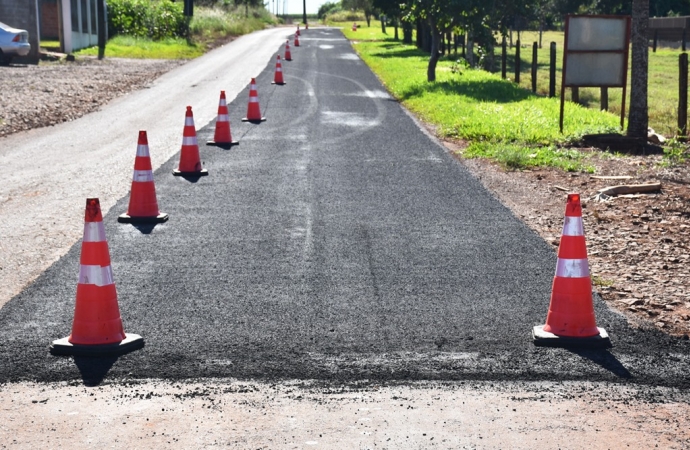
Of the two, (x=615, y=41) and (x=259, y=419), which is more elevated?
(x=615, y=41)

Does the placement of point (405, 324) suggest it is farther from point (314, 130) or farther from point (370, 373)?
point (314, 130)

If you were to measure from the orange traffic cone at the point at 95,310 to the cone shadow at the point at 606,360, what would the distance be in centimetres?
251

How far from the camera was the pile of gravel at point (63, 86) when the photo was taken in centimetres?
1914

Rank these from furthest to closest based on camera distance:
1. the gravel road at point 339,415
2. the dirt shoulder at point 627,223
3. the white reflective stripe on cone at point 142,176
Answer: the white reflective stripe on cone at point 142,176 < the dirt shoulder at point 627,223 < the gravel road at point 339,415

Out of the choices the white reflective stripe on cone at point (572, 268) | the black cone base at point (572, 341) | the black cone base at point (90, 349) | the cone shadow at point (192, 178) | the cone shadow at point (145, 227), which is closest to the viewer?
the black cone base at point (90, 349)

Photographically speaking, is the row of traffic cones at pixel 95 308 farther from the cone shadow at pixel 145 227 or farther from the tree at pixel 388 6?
the tree at pixel 388 6

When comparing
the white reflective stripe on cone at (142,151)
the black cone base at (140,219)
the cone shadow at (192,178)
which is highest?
the white reflective stripe on cone at (142,151)

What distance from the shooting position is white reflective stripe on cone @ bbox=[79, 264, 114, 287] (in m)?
5.68

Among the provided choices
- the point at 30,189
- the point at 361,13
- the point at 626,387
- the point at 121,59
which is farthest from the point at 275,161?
the point at 361,13

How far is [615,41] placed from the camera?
16047 millimetres

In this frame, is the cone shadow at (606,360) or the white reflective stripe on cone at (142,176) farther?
the white reflective stripe on cone at (142,176)

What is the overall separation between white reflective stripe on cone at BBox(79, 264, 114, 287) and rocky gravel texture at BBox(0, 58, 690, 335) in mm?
3308

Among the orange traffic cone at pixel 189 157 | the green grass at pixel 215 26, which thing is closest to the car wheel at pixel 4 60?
the green grass at pixel 215 26

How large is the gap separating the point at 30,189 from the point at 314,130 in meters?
6.38
